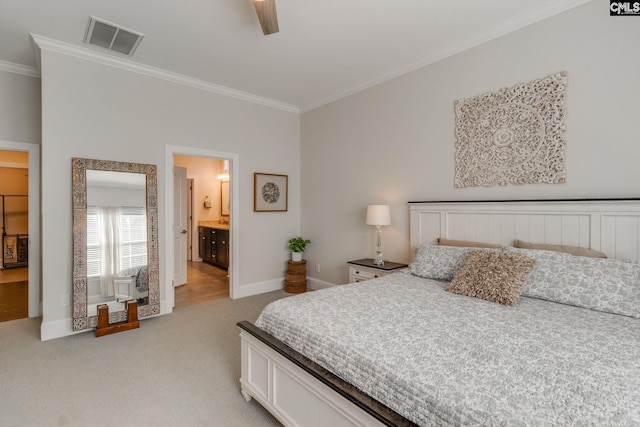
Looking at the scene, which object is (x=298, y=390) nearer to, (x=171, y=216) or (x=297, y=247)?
(x=171, y=216)

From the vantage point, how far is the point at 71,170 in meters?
3.09

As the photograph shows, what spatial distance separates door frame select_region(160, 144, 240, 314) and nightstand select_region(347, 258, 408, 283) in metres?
1.71

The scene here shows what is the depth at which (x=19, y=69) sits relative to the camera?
345cm

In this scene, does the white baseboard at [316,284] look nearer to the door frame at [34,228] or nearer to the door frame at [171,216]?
the door frame at [171,216]

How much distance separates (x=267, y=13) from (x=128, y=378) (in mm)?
2773

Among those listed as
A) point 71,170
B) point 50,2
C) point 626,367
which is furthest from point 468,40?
point 71,170

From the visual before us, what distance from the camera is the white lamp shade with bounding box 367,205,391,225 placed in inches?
137

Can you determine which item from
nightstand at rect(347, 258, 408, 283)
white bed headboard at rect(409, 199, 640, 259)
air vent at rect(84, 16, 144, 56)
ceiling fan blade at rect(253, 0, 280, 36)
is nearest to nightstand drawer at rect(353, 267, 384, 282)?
nightstand at rect(347, 258, 408, 283)

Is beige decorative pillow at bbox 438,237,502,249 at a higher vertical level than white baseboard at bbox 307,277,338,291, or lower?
higher

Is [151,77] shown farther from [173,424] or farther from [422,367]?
[422,367]

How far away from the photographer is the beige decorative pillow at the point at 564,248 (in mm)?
2199

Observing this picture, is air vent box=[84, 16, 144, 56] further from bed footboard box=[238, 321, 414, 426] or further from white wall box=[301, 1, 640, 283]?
bed footboard box=[238, 321, 414, 426]

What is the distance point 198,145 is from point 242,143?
0.63 metres

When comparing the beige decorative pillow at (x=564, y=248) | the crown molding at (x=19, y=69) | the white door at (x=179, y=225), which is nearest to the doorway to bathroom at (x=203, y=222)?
the white door at (x=179, y=225)
